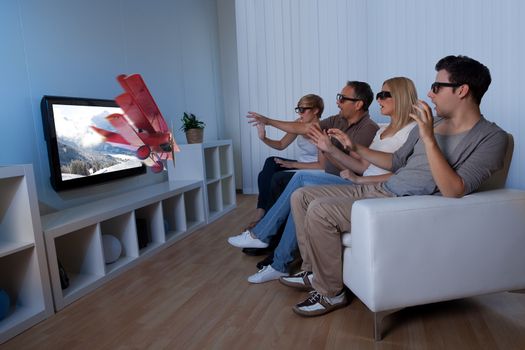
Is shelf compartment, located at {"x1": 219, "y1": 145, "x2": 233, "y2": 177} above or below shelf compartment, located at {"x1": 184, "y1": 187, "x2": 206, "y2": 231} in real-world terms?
above

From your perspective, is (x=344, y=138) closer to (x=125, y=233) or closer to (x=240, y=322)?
(x=240, y=322)

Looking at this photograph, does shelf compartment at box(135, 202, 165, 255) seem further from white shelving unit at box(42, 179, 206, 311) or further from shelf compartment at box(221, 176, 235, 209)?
shelf compartment at box(221, 176, 235, 209)

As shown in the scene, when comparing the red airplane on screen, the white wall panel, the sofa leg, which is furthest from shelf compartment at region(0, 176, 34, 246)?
the white wall panel

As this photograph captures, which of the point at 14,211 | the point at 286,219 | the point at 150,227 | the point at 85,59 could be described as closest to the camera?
the point at 14,211

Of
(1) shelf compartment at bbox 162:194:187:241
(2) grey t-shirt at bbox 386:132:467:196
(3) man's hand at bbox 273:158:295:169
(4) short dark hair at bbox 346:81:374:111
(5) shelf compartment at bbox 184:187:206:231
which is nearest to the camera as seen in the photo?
(2) grey t-shirt at bbox 386:132:467:196

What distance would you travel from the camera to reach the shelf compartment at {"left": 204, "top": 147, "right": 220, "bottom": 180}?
3.58 m

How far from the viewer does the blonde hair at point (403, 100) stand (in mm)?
1900

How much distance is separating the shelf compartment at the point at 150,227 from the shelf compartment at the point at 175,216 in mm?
177

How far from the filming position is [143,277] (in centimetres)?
217

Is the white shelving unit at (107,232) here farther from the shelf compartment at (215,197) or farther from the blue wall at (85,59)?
the shelf compartment at (215,197)

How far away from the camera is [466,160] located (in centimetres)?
141

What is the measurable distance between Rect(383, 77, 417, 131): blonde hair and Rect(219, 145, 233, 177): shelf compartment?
7.15 ft

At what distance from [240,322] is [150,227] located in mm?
1318

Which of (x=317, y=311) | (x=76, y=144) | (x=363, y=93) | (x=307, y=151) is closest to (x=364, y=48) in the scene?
(x=307, y=151)
